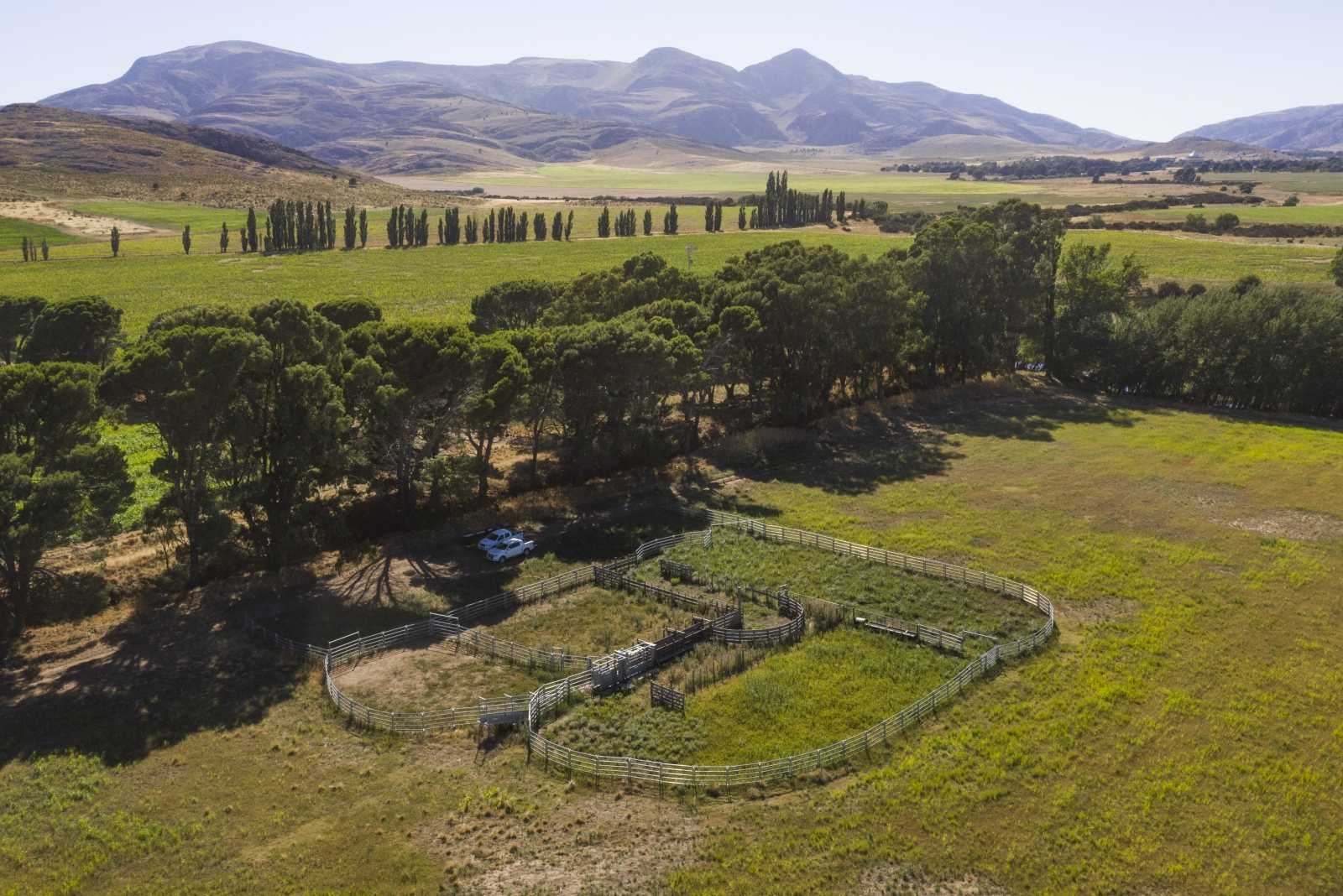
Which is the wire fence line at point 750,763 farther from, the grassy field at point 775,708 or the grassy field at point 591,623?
the grassy field at point 591,623

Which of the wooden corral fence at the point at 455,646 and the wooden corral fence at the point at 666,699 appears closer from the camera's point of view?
the wooden corral fence at the point at 455,646

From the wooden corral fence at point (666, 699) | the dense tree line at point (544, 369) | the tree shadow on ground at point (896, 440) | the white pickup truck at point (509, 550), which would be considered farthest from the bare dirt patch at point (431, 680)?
the tree shadow on ground at point (896, 440)

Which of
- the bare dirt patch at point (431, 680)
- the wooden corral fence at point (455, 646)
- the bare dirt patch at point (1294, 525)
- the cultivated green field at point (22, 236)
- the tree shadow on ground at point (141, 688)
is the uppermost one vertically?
the cultivated green field at point (22, 236)

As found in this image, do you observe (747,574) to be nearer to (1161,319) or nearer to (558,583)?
(558,583)

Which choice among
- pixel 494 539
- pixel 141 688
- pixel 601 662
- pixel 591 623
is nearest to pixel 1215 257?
pixel 494 539

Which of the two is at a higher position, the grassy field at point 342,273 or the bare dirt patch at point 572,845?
the grassy field at point 342,273

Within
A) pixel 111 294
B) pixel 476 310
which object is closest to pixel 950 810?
pixel 476 310
